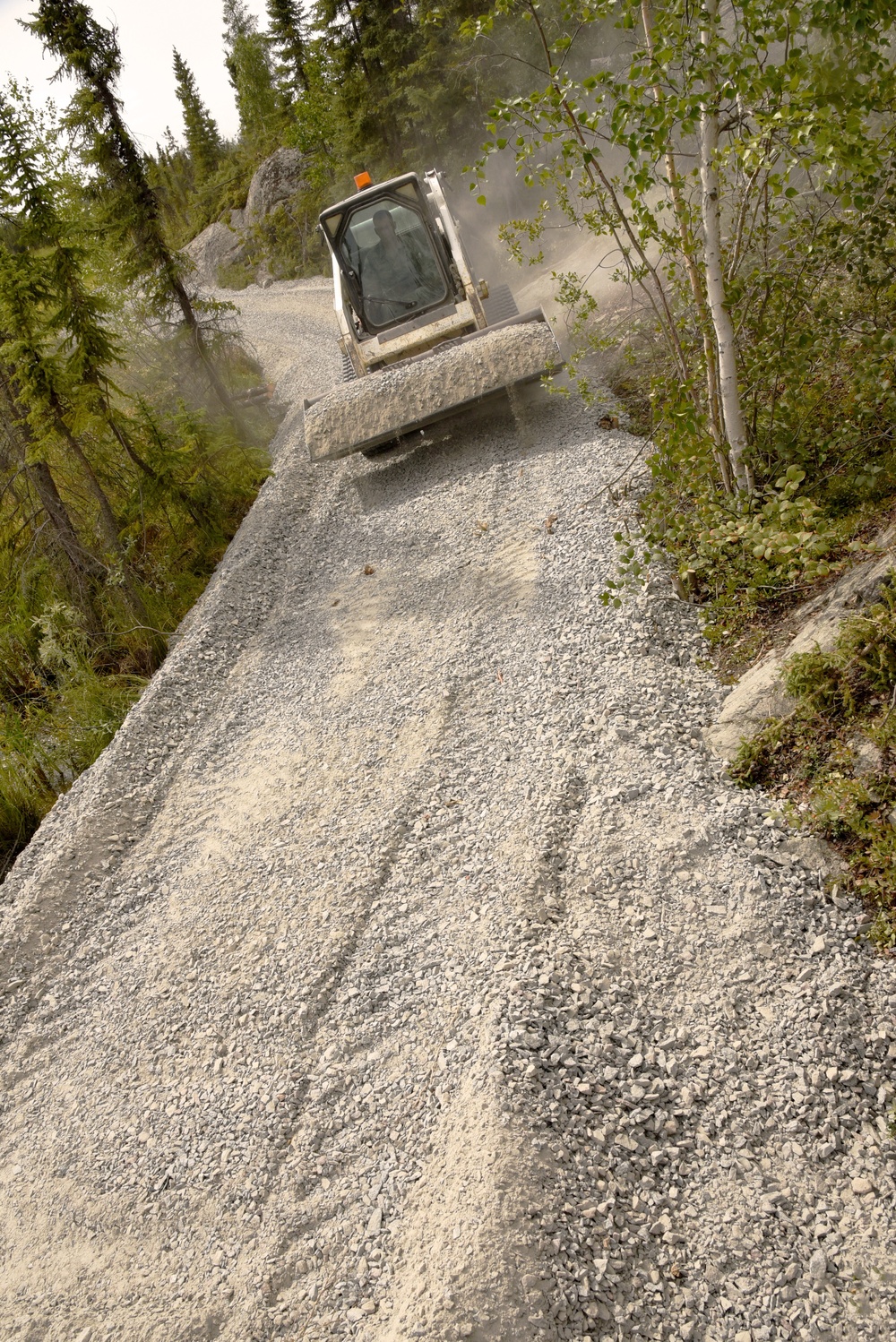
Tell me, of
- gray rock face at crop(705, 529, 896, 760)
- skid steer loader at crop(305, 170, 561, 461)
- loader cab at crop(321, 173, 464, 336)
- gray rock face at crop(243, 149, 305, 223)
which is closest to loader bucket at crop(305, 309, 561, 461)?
skid steer loader at crop(305, 170, 561, 461)

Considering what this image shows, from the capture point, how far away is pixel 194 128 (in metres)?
46.7

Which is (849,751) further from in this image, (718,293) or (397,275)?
(397,275)

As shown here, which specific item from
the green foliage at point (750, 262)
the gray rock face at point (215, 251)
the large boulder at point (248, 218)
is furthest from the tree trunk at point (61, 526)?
the gray rock face at point (215, 251)

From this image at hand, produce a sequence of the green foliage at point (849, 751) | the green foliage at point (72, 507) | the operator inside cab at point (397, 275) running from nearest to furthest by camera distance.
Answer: the green foliage at point (849, 751) → the green foliage at point (72, 507) → the operator inside cab at point (397, 275)

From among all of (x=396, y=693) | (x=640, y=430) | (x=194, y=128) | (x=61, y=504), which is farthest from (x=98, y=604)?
(x=194, y=128)

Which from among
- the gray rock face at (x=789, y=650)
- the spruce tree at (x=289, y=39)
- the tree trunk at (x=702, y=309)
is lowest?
the gray rock face at (x=789, y=650)

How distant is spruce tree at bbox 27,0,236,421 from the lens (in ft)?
41.7

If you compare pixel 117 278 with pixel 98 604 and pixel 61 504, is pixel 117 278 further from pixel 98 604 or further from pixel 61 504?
pixel 98 604

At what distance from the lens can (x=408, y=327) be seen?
10.4 m

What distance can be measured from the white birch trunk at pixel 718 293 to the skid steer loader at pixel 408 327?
4037mm

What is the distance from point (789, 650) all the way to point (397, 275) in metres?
8.39

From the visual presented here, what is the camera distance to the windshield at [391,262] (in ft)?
34.4

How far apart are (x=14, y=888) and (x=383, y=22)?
22.9m

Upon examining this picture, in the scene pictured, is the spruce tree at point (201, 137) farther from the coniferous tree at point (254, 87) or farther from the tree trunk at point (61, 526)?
the tree trunk at point (61, 526)
